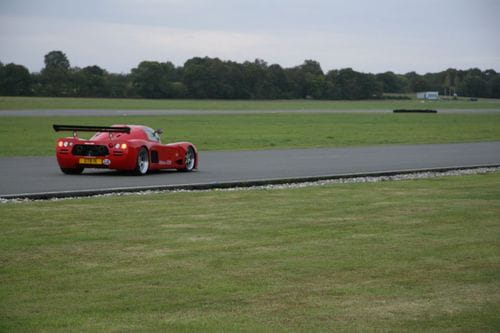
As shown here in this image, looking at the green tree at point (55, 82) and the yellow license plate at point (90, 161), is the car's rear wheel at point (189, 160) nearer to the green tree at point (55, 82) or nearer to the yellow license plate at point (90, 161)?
the yellow license plate at point (90, 161)

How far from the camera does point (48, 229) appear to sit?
1085 centimetres

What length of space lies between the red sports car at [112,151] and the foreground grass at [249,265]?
466cm

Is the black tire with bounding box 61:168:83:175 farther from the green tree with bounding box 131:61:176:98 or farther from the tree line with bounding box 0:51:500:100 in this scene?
the green tree with bounding box 131:61:176:98

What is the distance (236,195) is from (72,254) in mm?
5754

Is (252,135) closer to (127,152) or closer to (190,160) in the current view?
(190,160)

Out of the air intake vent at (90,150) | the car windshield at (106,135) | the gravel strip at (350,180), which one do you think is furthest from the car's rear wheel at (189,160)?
the gravel strip at (350,180)

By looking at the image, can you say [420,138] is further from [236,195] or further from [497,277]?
[497,277]

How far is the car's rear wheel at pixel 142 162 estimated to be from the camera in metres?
18.8

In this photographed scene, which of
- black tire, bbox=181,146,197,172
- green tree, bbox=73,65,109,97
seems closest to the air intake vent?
Result: black tire, bbox=181,146,197,172

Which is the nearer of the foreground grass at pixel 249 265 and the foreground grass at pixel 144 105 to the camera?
the foreground grass at pixel 249 265

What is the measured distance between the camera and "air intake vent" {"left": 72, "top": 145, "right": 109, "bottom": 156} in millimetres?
18500

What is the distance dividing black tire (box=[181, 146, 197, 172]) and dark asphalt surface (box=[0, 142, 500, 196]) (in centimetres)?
27

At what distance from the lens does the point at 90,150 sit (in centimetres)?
1855

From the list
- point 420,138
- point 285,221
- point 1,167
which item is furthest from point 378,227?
point 420,138
